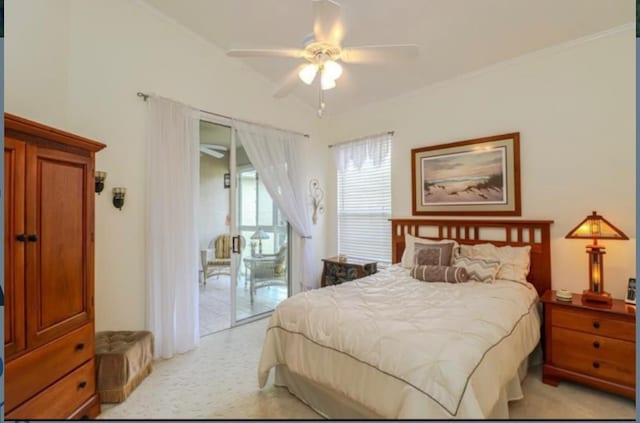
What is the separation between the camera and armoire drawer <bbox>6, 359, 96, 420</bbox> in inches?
60.2

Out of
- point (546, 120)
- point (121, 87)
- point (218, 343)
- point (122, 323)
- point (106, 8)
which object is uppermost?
point (106, 8)

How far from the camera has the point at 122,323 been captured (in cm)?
→ 268

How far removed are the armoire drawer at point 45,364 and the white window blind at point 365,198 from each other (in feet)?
10.7

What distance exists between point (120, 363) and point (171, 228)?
4.02ft

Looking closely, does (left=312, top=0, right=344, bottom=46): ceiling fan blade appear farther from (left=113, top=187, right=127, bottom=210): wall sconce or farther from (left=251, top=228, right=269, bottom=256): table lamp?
(left=251, top=228, right=269, bottom=256): table lamp

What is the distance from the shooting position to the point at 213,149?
3.52 metres

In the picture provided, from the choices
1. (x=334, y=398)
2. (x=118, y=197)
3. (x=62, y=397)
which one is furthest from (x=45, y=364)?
(x=334, y=398)

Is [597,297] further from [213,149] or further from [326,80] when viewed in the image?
[213,149]

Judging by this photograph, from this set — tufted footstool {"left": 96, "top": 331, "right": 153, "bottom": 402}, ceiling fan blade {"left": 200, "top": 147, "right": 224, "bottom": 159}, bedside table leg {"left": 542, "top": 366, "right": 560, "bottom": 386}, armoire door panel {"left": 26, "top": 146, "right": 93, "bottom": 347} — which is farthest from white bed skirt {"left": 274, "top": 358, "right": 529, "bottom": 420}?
ceiling fan blade {"left": 200, "top": 147, "right": 224, "bottom": 159}

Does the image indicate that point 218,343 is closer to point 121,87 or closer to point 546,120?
point 121,87

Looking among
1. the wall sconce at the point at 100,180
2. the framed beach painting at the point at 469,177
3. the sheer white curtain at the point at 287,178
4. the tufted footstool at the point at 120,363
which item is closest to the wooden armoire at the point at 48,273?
the tufted footstool at the point at 120,363

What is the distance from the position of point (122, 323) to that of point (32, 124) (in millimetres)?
1916

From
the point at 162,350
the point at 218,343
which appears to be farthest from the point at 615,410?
the point at 162,350

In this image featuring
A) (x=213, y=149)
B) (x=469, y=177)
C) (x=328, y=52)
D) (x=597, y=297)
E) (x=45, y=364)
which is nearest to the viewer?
(x=45, y=364)
